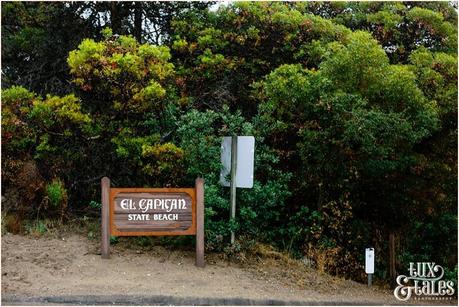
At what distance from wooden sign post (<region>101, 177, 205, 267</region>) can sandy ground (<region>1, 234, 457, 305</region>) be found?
0.44 meters

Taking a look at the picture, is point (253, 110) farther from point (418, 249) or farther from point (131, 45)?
point (418, 249)

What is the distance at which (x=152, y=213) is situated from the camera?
944 centimetres

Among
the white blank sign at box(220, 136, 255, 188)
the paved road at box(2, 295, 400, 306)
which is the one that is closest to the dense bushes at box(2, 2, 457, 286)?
the white blank sign at box(220, 136, 255, 188)

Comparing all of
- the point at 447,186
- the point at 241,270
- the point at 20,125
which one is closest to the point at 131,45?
the point at 20,125

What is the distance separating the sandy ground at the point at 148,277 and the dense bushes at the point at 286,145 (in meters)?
0.87

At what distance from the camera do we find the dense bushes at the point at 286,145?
10.3 metres

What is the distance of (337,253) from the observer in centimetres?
1089

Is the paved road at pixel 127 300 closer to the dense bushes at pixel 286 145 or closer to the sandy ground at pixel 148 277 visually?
the sandy ground at pixel 148 277

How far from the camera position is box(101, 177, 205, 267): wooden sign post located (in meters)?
9.34

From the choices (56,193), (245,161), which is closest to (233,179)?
(245,161)

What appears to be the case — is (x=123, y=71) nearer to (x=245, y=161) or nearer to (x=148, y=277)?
(x=245, y=161)

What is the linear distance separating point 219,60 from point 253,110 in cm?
129

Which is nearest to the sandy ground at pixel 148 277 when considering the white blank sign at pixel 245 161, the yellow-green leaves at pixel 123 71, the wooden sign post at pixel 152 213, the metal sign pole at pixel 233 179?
the wooden sign post at pixel 152 213

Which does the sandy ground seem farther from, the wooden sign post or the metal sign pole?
the metal sign pole
